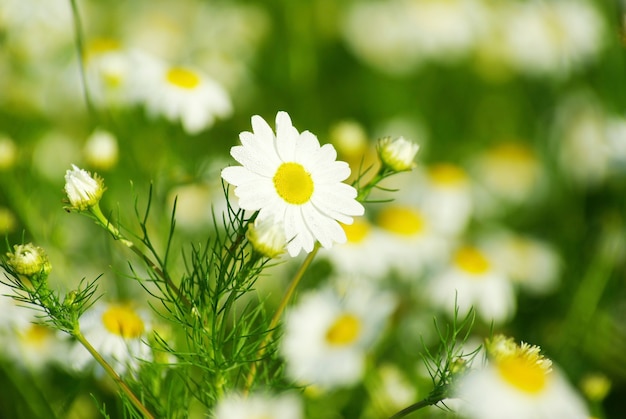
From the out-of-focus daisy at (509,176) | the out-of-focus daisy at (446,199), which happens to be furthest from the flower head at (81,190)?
the out-of-focus daisy at (509,176)

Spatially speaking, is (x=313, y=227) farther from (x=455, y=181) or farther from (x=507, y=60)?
(x=507, y=60)

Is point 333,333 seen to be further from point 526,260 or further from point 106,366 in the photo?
point 526,260

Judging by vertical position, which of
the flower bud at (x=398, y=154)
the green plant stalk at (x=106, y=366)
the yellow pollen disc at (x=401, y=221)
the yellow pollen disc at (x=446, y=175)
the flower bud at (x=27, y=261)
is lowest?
the yellow pollen disc at (x=401, y=221)

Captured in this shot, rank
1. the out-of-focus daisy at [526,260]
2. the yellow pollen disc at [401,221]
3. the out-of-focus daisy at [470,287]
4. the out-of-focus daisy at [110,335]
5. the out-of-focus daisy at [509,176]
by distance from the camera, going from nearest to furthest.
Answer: the out-of-focus daisy at [110,335], the out-of-focus daisy at [470,287], the yellow pollen disc at [401,221], the out-of-focus daisy at [526,260], the out-of-focus daisy at [509,176]

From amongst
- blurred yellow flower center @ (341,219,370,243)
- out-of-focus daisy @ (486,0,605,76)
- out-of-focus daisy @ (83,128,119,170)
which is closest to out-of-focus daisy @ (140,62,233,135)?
out-of-focus daisy @ (83,128,119,170)

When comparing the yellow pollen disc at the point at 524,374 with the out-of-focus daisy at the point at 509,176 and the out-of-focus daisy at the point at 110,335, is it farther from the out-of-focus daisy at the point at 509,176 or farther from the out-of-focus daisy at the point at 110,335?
the out-of-focus daisy at the point at 509,176

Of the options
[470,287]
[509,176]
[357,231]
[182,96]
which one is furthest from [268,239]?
[509,176]
